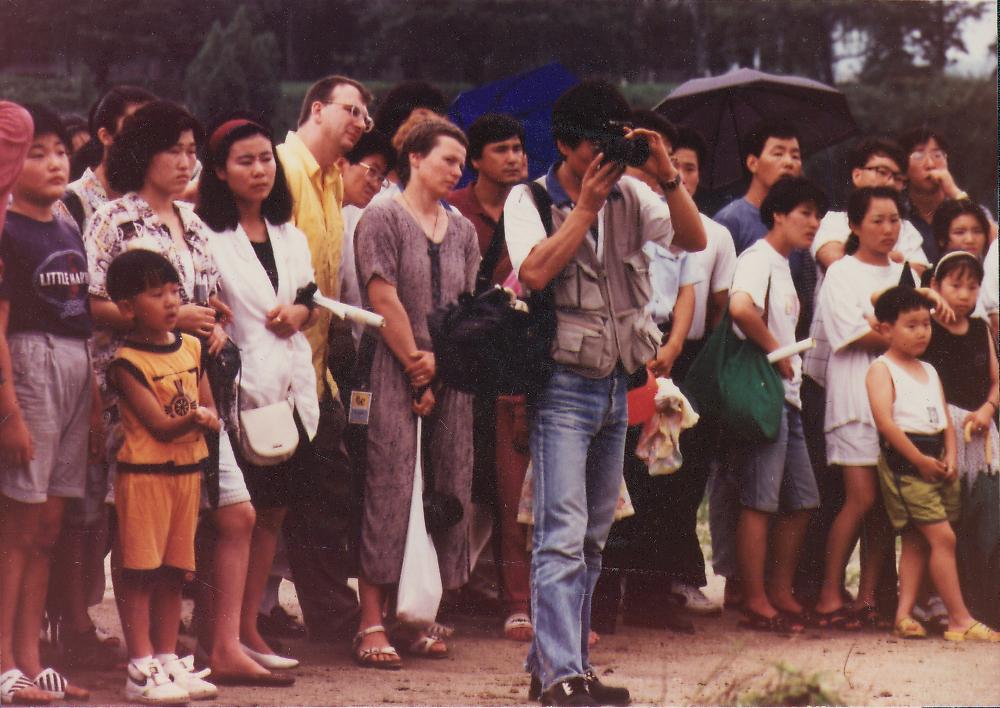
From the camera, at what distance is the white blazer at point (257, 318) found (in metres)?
4.89

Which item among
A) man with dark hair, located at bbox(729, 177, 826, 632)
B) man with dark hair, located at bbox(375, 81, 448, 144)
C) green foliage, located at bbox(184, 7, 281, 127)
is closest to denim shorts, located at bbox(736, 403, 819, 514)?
man with dark hair, located at bbox(729, 177, 826, 632)

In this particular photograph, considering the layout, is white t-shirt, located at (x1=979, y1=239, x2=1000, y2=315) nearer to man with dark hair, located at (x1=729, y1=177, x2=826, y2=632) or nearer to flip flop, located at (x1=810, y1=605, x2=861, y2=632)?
man with dark hair, located at (x1=729, y1=177, x2=826, y2=632)

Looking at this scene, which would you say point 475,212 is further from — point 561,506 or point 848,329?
point 561,506

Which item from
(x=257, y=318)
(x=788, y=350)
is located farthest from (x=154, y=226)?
(x=788, y=350)

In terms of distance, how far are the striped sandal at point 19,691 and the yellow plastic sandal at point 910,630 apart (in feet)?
11.4

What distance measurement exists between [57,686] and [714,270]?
130 inches

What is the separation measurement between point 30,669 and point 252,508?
0.87 m

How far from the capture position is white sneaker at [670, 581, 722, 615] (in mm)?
6328

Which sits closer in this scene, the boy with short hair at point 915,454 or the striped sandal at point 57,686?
the striped sandal at point 57,686

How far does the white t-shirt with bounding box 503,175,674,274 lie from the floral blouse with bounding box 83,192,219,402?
1075 millimetres

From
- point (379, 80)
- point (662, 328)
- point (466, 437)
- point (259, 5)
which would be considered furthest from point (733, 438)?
point (379, 80)

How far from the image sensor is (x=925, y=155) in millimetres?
6824

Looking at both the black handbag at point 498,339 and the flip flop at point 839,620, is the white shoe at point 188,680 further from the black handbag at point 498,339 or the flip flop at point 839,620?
the flip flop at point 839,620

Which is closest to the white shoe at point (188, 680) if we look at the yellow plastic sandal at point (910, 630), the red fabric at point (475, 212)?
the red fabric at point (475, 212)
